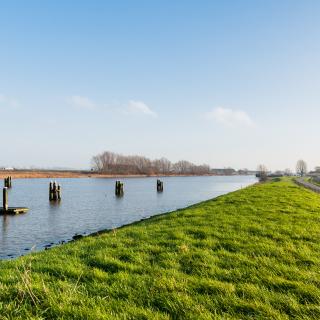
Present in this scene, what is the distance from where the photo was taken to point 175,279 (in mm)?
6594

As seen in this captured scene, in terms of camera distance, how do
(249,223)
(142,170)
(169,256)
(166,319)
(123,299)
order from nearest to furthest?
(166,319), (123,299), (169,256), (249,223), (142,170)

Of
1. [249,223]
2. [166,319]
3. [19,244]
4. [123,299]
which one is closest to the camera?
[166,319]

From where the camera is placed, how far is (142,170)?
198 meters

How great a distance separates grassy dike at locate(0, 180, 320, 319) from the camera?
17.2 ft

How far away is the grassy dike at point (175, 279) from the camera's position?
525cm

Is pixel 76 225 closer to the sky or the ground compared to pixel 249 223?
closer to the ground

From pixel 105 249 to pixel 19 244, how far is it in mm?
11045

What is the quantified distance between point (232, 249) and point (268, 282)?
2.57 metres

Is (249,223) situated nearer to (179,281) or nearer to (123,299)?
(179,281)

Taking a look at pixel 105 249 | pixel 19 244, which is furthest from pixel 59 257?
pixel 19 244

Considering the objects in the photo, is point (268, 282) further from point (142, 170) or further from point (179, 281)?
point (142, 170)

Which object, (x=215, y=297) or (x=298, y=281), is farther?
(x=298, y=281)

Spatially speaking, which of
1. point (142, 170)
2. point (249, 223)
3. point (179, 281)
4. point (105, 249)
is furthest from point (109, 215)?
point (142, 170)

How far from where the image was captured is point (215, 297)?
19.0 ft
